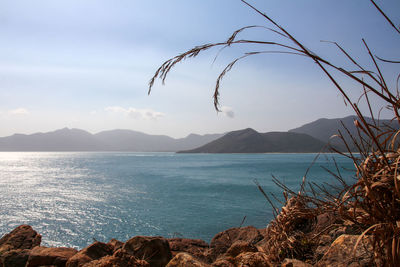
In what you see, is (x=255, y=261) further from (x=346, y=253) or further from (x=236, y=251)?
(x=236, y=251)

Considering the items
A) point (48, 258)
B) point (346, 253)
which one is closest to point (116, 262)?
point (48, 258)

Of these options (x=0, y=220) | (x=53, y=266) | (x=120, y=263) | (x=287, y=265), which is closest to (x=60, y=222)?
(x=0, y=220)

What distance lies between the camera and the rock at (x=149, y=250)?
3.31m

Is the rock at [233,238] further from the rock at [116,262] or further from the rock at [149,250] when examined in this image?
the rock at [116,262]

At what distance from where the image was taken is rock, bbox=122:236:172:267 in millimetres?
3309

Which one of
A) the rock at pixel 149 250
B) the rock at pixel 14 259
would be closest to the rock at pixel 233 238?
the rock at pixel 149 250

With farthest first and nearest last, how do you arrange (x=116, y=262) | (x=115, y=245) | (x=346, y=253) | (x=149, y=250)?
(x=115, y=245), (x=149, y=250), (x=116, y=262), (x=346, y=253)

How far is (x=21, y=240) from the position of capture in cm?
568

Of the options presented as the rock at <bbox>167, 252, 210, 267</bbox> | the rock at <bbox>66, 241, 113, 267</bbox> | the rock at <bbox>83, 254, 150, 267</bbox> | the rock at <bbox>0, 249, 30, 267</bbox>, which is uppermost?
the rock at <bbox>167, 252, 210, 267</bbox>

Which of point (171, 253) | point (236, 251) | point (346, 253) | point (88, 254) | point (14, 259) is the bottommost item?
point (14, 259)

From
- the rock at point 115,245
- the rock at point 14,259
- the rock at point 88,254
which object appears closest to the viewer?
the rock at point 88,254

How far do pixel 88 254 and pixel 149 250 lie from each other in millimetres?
911

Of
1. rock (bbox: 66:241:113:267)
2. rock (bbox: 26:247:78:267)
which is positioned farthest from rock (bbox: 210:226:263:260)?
rock (bbox: 26:247:78:267)

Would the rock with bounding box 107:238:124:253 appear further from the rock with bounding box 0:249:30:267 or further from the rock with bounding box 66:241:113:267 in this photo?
the rock with bounding box 0:249:30:267
